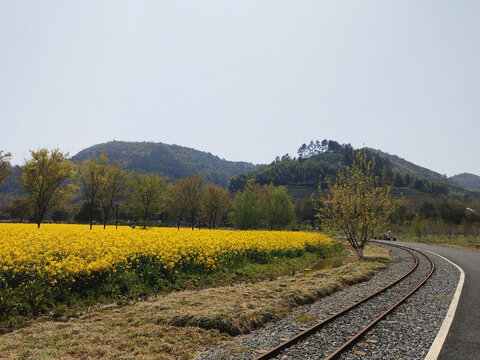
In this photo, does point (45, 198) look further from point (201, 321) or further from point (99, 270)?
point (201, 321)

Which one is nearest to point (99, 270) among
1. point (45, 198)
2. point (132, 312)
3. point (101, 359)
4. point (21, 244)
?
point (132, 312)

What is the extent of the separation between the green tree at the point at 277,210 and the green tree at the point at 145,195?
2717 centimetres

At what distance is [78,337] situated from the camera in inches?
297

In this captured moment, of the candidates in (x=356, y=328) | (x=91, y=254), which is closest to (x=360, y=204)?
(x=356, y=328)

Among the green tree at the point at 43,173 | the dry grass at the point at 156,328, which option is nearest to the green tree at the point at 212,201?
the green tree at the point at 43,173

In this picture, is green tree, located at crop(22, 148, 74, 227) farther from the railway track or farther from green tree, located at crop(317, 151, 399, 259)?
the railway track

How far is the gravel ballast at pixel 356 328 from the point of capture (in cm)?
697

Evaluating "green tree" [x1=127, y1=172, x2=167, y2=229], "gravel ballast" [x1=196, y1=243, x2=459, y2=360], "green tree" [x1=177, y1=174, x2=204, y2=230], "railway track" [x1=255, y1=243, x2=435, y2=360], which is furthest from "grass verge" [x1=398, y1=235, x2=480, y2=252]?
"green tree" [x1=127, y1=172, x2=167, y2=229]

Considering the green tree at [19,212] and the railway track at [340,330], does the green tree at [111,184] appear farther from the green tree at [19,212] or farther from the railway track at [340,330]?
the green tree at [19,212]

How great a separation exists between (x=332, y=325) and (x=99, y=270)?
8.70 meters

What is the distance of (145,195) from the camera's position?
47000 mm

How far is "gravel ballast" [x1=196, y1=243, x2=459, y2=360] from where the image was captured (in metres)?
6.97

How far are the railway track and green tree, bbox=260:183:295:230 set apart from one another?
53.8m

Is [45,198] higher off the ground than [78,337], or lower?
higher
